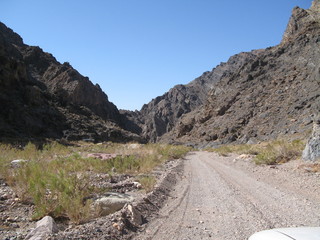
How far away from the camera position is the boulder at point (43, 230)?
146 inches

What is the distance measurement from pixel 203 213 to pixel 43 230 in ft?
10.7

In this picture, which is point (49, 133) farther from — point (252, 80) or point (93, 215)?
point (252, 80)

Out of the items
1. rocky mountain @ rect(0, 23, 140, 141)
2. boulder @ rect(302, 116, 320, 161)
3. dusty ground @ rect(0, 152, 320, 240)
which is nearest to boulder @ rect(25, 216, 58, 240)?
dusty ground @ rect(0, 152, 320, 240)

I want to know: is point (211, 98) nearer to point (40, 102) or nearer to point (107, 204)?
point (40, 102)

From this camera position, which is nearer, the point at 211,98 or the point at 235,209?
the point at 235,209

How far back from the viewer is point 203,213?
18.1 ft

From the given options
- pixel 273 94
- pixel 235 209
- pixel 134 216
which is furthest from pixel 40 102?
pixel 273 94

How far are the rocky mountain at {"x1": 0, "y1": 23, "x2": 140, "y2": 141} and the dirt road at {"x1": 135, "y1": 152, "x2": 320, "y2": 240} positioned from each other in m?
27.0

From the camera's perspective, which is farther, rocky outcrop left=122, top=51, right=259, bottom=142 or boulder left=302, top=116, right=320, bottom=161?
rocky outcrop left=122, top=51, right=259, bottom=142

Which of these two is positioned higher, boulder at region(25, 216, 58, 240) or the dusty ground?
boulder at region(25, 216, 58, 240)

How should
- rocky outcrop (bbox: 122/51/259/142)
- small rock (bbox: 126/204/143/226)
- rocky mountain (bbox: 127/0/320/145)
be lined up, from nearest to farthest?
small rock (bbox: 126/204/143/226) → rocky mountain (bbox: 127/0/320/145) → rocky outcrop (bbox: 122/51/259/142)

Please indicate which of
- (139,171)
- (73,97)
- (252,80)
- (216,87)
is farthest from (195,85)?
(139,171)

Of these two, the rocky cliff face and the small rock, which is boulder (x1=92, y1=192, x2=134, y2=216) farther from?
the rocky cliff face

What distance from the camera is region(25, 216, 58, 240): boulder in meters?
3.72
